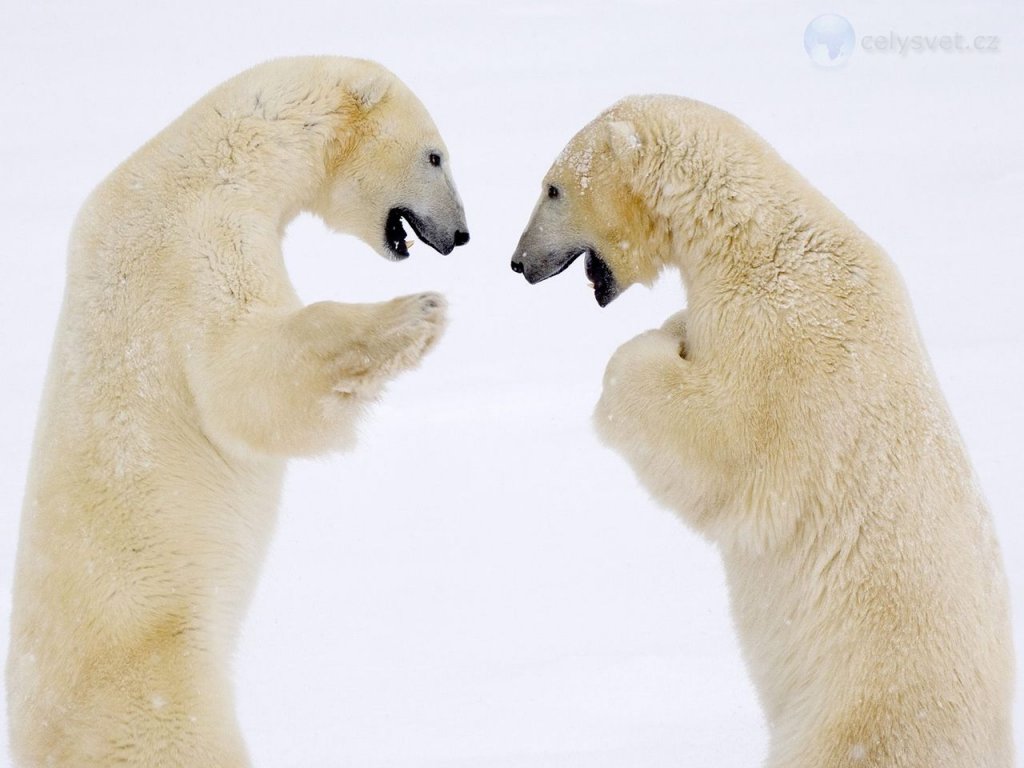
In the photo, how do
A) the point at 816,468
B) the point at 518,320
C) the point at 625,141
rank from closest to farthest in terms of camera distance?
the point at 816,468
the point at 625,141
the point at 518,320

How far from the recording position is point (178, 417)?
143 inches

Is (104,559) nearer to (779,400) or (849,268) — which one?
(779,400)

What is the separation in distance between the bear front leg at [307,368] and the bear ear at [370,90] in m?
0.92

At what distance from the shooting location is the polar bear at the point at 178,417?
11.0ft

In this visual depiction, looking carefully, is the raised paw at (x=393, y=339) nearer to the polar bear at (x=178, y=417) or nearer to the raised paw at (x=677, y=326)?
the polar bear at (x=178, y=417)

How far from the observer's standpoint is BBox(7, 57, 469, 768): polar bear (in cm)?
334

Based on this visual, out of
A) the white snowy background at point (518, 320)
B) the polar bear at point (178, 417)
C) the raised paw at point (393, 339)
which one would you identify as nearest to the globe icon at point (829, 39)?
the white snowy background at point (518, 320)

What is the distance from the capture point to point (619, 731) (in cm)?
496

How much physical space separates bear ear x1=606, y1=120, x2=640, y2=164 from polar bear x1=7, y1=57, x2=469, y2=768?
0.91 m

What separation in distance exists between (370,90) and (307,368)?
1.13 m

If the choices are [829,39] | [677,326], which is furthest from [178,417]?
[829,39]

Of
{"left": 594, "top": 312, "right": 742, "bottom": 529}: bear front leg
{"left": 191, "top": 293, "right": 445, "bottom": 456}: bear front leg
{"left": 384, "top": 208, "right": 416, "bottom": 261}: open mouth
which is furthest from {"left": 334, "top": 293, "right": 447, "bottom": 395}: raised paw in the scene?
{"left": 384, "top": 208, "right": 416, "bottom": 261}: open mouth

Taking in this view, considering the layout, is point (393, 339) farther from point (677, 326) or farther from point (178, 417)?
point (677, 326)

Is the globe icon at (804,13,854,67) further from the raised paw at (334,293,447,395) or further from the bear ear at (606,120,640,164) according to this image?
the raised paw at (334,293,447,395)
